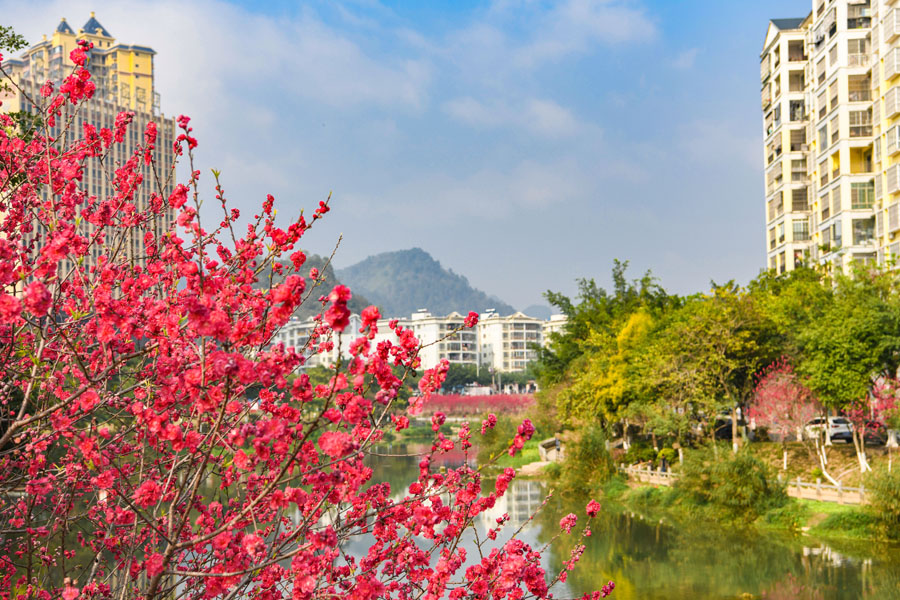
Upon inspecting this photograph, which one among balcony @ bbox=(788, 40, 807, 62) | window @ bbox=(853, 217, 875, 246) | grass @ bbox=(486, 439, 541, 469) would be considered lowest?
grass @ bbox=(486, 439, 541, 469)

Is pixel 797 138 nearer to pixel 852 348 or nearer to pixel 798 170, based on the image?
pixel 798 170

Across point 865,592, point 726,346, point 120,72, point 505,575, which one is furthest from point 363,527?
point 120,72

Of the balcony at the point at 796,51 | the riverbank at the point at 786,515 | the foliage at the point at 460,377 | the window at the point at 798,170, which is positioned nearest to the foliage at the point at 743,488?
the riverbank at the point at 786,515

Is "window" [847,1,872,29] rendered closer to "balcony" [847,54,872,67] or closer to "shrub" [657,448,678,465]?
"balcony" [847,54,872,67]

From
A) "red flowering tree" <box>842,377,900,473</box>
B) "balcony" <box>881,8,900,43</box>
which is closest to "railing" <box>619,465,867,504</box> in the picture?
"red flowering tree" <box>842,377,900,473</box>

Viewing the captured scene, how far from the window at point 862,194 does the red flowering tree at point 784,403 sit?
951 centimetres

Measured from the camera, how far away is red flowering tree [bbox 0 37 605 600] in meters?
3.20

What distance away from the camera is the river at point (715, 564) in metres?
15.3

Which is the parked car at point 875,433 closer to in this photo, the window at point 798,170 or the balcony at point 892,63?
the balcony at point 892,63

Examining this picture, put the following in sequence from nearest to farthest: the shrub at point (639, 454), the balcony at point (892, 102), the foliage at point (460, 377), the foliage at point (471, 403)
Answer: the balcony at point (892, 102)
the shrub at point (639, 454)
the foliage at point (471, 403)
the foliage at point (460, 377)

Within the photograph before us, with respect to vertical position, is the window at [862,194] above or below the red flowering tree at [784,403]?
above

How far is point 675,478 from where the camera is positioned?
2525 cm

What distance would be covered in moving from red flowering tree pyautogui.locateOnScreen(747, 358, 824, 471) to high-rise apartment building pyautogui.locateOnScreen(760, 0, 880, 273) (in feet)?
18.0

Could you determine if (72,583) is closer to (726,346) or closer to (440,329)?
(726,346)
